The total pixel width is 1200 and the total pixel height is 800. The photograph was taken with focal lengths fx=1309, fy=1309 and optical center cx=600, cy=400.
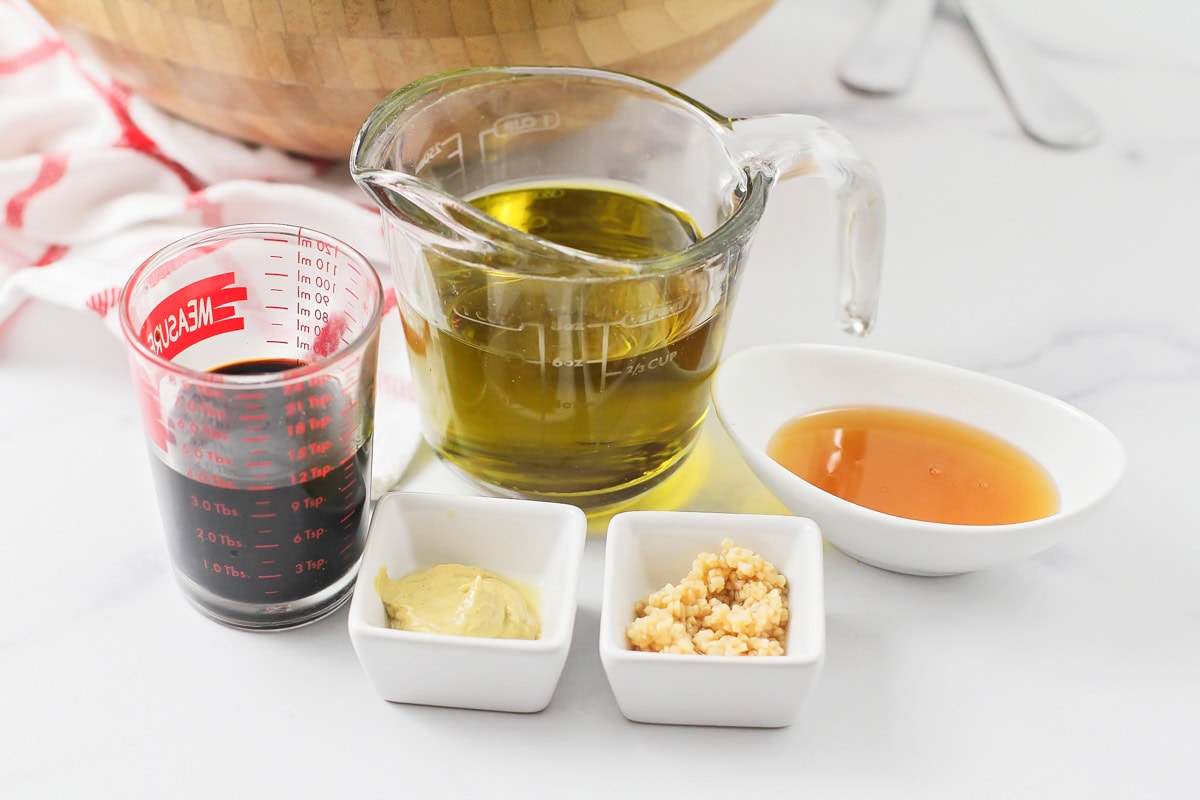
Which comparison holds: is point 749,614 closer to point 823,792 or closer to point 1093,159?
point 823,792

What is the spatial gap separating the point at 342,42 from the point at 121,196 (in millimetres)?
346

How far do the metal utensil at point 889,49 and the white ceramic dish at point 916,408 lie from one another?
57 centimetres

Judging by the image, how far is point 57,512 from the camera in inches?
39.9

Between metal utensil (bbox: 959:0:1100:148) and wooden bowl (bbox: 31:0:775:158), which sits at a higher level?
wooden bowl (bbox: 31:0:775:158)

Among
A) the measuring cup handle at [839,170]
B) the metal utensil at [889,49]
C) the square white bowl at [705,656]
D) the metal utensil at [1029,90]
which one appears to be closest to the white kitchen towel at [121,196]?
the square white bowl at [705,656]

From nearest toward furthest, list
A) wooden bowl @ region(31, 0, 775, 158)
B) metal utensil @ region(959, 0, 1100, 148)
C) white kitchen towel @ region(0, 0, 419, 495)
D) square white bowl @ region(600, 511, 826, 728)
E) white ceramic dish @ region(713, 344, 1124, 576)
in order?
square white bowl @ region(600, 511, 826, 728)
white ceramic dish @ region(713, 344, 1124, 576)
wooden bowl @ region(31, 0, 775, 158)
white kitchen towel @ region(0, 0, 419, 495)
metal utensil @ region(959, 0, 1100, 148)

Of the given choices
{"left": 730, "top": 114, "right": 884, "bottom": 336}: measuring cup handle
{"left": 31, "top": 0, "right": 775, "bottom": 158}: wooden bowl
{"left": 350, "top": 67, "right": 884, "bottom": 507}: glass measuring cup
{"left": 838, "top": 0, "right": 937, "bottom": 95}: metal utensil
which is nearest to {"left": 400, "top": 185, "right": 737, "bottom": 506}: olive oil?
{"left": 350, "top": 67, "right": 884, "bottom": 507}: glass measuring cup

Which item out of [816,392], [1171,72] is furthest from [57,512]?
[1171,72]

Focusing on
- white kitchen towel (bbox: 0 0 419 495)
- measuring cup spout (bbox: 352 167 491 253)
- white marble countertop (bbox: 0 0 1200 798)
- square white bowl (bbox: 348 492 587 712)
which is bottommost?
white marble countertop (bbox: 0 0 1200 798)

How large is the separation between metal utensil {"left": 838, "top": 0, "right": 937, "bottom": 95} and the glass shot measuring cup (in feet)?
2.77

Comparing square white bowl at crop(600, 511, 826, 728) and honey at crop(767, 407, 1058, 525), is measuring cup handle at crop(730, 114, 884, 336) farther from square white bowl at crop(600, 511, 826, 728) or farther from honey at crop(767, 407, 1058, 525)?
square white bowl at crop(600, 511, 826, 728)

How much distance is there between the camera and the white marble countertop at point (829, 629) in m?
0.85

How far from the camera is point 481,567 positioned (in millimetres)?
939

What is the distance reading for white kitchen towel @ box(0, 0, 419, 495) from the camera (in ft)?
3.79
